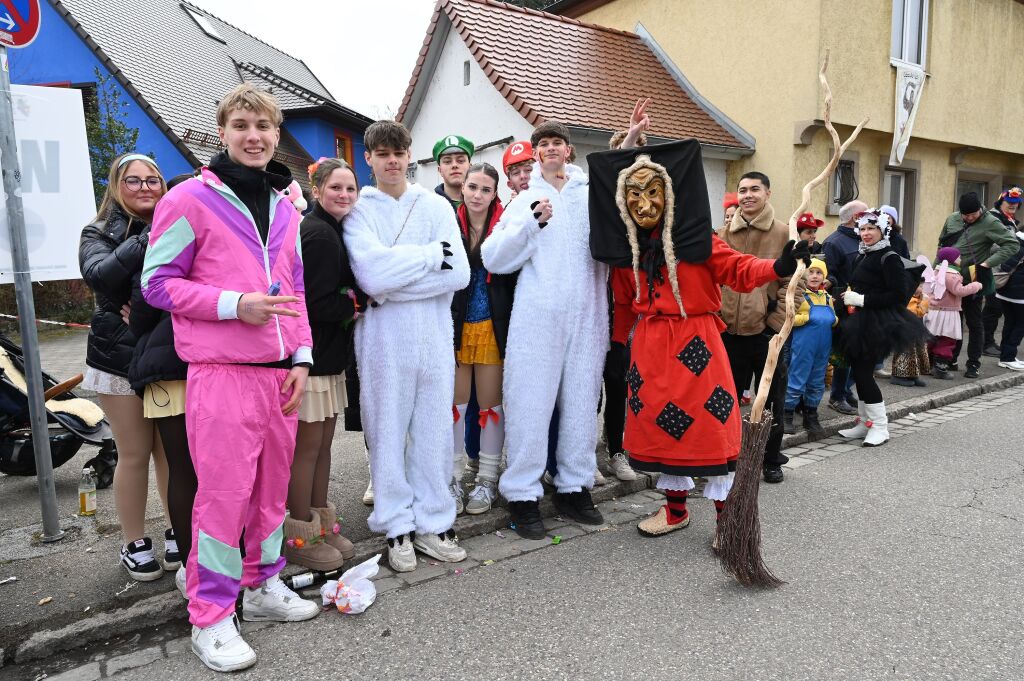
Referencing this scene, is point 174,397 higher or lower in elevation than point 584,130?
lower

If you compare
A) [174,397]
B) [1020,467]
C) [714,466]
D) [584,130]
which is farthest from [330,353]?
[584,130]

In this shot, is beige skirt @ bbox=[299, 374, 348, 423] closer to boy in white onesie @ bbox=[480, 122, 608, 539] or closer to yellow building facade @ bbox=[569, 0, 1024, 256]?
boy in white onesie @ bbox=[480, 122, 608, 539]

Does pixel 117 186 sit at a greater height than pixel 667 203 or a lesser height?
greater

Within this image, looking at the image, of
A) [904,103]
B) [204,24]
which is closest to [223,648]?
[904,103]

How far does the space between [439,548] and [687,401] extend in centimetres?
146

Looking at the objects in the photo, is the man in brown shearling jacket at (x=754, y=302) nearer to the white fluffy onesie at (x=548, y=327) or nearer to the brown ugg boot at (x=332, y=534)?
the white fluffy onesie at (x=548, y=327)

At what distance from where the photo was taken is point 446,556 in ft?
11.7

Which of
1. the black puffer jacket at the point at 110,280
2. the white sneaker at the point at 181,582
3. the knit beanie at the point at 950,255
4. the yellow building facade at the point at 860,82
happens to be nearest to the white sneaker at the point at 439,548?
the white sneaker at the point at 181,582

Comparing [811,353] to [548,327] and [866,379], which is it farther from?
[548,327]

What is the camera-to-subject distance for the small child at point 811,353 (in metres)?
5.98

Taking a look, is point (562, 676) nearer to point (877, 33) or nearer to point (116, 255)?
point (116, 255)

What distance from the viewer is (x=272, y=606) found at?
2.98 meters

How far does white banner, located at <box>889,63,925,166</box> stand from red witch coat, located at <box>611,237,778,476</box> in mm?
10301

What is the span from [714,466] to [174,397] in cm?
254
